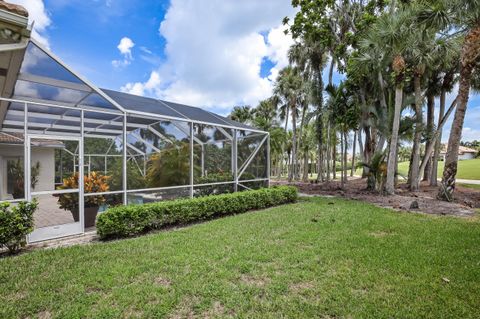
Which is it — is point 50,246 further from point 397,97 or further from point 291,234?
point 397,97

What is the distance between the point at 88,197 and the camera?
645 cm

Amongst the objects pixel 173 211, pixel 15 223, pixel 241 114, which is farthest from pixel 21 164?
pixel 241 114

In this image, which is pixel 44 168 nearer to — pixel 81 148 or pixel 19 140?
pixel 81 148

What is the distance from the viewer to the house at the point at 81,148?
18.4ft

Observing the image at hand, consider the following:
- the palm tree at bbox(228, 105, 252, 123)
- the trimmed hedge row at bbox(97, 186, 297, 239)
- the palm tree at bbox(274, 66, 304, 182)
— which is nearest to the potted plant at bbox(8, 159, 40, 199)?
the trimmed hedge row at bbox(97, 186, 297, 239)

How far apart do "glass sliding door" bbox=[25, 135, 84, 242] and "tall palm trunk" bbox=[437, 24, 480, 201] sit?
13.1m

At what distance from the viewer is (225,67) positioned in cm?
1245

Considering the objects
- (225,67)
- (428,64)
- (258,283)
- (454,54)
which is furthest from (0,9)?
(454,54)

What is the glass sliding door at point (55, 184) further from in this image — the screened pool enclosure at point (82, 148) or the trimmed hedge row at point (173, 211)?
the trimmed hedge row at point (173, 211)

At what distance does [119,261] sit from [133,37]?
33.2 feet

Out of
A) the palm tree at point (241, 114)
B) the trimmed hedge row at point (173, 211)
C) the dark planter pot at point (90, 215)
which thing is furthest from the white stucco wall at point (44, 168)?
the palm tree at point (241, 114)

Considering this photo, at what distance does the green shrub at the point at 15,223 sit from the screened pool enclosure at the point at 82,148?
1.78 ft

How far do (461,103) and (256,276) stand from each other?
11.3m

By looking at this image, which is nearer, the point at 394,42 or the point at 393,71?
the point at 394,42
